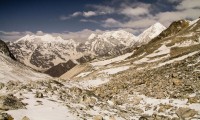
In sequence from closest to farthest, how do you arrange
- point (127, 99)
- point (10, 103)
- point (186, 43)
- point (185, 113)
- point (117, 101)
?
point (10, 103), point (185, 113), point (117, 101), point (127, 99), point (186, 43)

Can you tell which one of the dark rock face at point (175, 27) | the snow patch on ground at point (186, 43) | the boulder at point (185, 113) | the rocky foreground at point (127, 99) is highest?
the dark rock face at point (175, 27)

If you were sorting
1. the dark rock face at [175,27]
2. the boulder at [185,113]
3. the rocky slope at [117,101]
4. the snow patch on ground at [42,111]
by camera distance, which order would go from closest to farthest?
the snow patch on ground at [42,111] → the rocky slope at [117,101] → the boulder at [185,113] → the dark rock face at [175,27]

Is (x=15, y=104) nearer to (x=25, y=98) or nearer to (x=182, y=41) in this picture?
(x=25, y=98)

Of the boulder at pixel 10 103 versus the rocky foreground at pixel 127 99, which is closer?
the boulder at pixel 10 103

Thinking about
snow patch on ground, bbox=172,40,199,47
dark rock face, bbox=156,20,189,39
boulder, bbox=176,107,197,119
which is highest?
dark rock face, bbox=156,20,189,39

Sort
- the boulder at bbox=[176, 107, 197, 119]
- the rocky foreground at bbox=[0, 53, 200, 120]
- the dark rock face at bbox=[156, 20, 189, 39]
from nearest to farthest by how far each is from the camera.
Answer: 1. the rocky foreground at bbox=[0, 53, 200, 120]
2. the boulder at bbox=[176, 107, 197, 119]
3. the dark rock face at bbox=[156, 20, 189, 39]

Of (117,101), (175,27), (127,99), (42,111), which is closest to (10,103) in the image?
(42,111)

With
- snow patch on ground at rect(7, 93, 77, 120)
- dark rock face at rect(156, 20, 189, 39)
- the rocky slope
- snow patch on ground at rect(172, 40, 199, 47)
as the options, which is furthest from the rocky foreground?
dark rock face at rect(156, 20, 189, 39)

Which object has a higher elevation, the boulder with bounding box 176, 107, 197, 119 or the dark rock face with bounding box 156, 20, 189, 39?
the dark rock face with bounding box 156, 20, 189, 39

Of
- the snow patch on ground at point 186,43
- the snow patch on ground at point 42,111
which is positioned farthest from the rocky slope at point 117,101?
the snow patch on ground at point 186,43

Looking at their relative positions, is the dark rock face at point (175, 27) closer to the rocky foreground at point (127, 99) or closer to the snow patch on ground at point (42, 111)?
the rocky foreground at point (127, 99)

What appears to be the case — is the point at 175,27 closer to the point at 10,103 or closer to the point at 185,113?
the point at 185,113

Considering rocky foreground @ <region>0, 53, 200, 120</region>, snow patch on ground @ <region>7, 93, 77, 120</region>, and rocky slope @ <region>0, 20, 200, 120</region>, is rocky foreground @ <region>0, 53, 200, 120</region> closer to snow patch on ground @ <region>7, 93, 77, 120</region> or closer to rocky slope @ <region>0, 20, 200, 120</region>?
rocky slope @ <region>0, 20, 200, 120</region>

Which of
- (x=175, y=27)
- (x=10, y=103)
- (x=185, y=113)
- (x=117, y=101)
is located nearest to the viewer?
(x=10, y=103)
